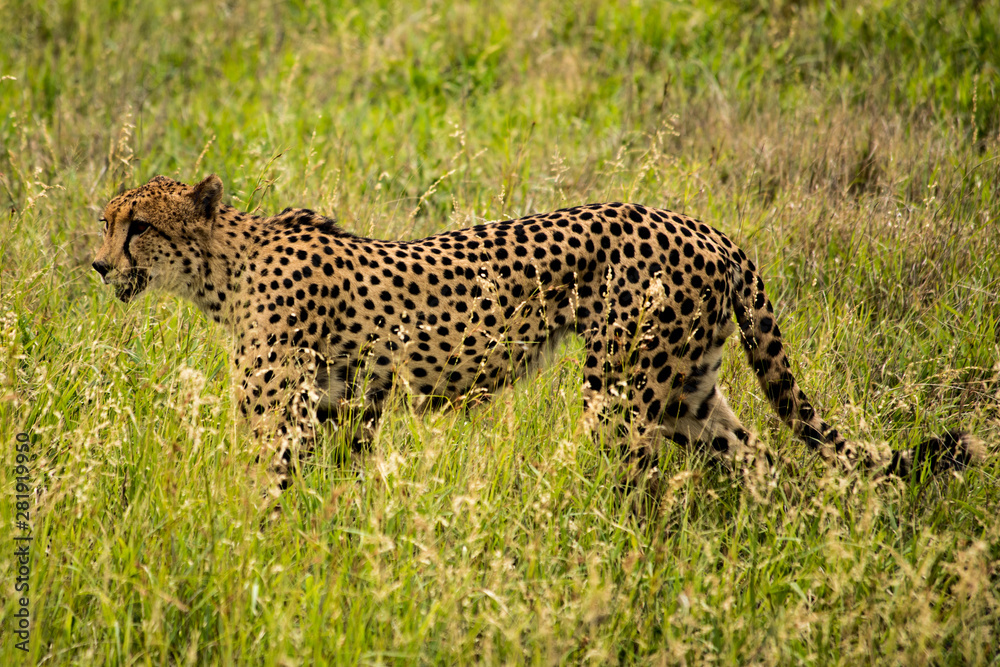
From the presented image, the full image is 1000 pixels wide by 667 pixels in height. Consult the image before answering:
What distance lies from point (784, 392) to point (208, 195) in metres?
2.33

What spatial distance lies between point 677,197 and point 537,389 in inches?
71.3

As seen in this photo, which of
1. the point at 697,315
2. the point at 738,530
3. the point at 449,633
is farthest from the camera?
the point at 697,315

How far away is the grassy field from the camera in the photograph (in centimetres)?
258

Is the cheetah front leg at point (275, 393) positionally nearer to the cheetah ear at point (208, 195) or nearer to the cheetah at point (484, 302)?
the cheetah at point (484, 302)

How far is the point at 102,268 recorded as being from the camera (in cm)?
353

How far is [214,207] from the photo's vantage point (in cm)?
365

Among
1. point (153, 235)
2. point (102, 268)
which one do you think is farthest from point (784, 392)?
point (102, 268)

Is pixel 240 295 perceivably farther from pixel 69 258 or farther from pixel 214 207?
pixel 69 258

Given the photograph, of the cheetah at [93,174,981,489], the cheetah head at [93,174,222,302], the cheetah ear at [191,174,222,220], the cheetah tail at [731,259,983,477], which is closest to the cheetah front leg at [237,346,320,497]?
the cheetah at [93,174,981,489]

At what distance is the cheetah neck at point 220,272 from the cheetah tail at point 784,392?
191cm

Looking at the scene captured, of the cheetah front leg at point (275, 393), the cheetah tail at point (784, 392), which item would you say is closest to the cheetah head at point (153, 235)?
the cheetah front leg at point (275, 393)

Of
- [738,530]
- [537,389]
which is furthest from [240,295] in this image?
[738,530]

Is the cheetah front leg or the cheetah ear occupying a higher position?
the cheetah ear

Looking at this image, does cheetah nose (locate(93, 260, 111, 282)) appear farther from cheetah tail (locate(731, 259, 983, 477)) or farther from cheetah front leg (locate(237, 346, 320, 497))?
cheetah tail (locate(731, 259, 983, 477))
